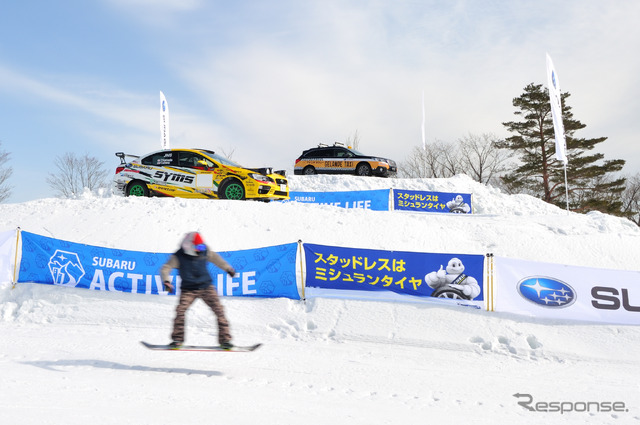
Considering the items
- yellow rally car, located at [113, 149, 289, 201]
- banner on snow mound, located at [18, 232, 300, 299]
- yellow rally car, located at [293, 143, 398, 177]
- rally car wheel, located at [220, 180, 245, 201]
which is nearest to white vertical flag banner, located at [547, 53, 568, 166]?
yellow rally car, located at [293, 143, 398, 177]

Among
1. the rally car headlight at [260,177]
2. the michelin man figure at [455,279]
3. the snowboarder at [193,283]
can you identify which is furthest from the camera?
the rally car headlight at [260,177]

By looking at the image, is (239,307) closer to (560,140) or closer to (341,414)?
(341,414)

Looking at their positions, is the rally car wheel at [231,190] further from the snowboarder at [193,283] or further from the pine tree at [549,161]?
the pine tree at [549,161]

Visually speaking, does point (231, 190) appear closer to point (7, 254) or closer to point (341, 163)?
point (7, 254)

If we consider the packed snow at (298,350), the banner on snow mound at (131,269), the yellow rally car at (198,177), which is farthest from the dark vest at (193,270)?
the yellow rally car at (198,177)

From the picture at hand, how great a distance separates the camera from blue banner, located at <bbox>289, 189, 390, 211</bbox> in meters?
19.2

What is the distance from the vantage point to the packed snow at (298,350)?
4309mm

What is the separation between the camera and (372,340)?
288 inches

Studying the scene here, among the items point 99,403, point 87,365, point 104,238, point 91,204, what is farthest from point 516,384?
point 91,204

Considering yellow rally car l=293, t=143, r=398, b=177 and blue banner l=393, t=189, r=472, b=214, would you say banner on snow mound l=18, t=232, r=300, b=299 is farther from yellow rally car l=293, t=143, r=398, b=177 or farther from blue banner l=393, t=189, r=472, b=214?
yellow rally car l=293, t=143, r=398, b=177

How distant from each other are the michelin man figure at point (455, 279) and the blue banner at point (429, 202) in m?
11.4

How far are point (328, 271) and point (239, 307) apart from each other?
1.90 m

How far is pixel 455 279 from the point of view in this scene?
8039mm

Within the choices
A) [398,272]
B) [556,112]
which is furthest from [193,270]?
[556,112]
